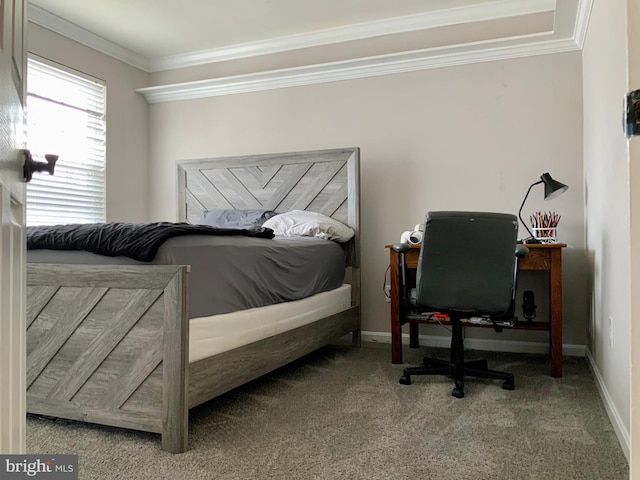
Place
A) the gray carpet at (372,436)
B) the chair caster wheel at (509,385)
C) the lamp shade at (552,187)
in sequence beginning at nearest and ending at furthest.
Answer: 1. the gray carpet at (372,436)
2. the chair caster wheel at (509,385)
3. the lamp shade at (552,187)

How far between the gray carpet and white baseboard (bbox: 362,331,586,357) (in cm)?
66

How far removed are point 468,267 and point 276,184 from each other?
1928 mm

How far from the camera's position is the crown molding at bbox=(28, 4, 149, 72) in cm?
355

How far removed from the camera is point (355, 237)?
372cm

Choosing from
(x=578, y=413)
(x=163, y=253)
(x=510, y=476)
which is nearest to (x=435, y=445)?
(x=510, y=476)

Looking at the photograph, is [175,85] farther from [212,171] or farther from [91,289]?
[91,289]

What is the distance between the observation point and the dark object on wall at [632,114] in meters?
0.72

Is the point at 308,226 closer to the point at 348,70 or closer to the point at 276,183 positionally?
the point at 276,183

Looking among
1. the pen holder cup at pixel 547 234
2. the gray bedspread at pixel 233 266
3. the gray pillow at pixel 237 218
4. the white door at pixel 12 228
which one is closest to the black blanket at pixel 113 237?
the gray bedspread at pixel 233 266

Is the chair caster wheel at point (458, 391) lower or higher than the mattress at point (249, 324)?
lower

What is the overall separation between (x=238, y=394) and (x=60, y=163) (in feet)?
7.84

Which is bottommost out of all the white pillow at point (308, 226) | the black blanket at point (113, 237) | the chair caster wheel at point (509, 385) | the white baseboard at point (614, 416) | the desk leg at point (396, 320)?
the chair caster wheel at point (509, 385)

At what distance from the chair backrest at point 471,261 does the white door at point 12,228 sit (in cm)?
192

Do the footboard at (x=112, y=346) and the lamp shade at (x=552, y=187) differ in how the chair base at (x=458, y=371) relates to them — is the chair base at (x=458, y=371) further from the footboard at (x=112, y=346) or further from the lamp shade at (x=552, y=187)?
the footboard at (x=112, y=346)
